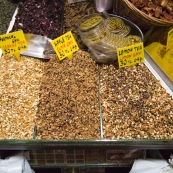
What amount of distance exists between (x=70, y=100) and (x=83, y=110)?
100 mm

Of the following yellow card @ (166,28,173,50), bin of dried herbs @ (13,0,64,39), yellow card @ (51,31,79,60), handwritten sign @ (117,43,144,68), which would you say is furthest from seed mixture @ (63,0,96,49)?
yellow card @ (166,28,173,50)

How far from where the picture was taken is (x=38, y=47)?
6.49 ft

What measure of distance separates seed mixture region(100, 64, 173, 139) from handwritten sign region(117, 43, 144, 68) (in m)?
0.04

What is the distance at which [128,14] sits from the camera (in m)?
1.87

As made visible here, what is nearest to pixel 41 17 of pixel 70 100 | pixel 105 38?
pixel 105 38

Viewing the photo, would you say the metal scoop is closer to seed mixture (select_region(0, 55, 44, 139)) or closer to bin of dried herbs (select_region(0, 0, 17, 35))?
seed mixture (select_region(0, 55, 44, 139))

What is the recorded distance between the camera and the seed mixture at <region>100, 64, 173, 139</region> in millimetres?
1551

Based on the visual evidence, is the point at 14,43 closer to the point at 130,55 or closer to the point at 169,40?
the point at 130,55

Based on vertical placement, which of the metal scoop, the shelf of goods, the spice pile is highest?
the spice pile

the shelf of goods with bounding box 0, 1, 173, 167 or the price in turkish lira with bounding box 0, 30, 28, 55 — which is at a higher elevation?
the price in turkish lira with bounding box 0, 30, 28, 55

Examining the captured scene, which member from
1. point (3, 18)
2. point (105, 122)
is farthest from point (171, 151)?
point (3, 18)

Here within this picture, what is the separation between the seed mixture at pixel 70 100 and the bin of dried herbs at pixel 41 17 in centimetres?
31

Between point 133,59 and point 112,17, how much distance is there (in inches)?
15.0

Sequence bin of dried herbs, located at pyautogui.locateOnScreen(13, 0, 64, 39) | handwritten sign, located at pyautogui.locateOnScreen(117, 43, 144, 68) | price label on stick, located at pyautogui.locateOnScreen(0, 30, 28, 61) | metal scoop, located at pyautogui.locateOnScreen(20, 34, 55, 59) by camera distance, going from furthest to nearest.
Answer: bin of dried herbs, located at pyautogui.locateOnScreen(13, 0, 64, 39) < metal scoop, located at pyautogui.locateOnScreen(20, 34, 55, 59) < price label on stick, located at pyautogui.locateOnScreen(0, 30, 28, 61) < handwritten sign, located at pyautogui.locateOnScreen(117, 43, 144, 68)
